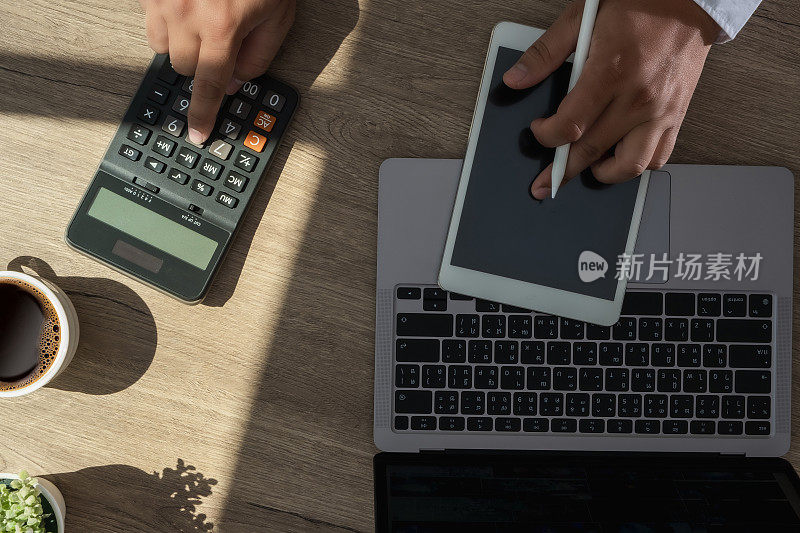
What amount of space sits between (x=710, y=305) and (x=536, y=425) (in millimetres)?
226

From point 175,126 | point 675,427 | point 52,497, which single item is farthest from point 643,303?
point 52,497

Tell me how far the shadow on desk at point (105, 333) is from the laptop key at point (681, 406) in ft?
1.85

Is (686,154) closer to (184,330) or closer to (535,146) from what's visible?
(535,146)

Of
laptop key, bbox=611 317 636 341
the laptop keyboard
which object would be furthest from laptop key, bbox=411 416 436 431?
laptop key, bbox=611 317 636 341

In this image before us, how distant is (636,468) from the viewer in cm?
68

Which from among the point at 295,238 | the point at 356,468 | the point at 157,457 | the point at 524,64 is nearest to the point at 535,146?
the point at 524,64

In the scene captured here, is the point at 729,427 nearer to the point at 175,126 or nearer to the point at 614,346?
the point at 614,346

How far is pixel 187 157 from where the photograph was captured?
0.68m

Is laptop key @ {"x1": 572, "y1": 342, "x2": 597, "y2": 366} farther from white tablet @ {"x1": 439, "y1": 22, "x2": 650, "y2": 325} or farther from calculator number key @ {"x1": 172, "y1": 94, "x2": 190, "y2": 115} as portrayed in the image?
calculator number key @ {"x1": 172, "y1": 94, "x2": 190, "y2": 115}

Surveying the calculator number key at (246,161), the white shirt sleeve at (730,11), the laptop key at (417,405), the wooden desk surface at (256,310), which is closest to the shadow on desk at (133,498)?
the wooden desk surface at (256,310)

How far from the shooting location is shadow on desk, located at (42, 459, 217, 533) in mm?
710

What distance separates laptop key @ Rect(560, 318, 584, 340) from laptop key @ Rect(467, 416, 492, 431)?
0.40 ft

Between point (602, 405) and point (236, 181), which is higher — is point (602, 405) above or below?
below

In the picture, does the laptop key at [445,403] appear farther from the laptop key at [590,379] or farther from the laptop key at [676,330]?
the laptop key at [676,330]
